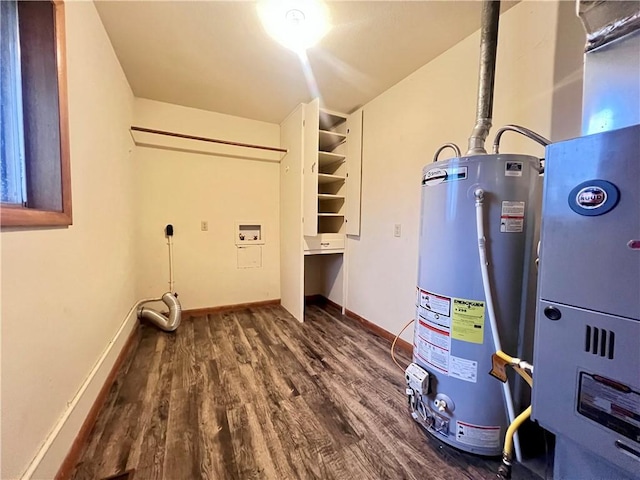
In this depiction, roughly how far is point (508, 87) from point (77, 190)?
264 cm

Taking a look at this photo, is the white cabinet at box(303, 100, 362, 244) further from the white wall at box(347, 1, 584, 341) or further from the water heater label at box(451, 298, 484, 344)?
the water heater label at box(451, 298, 484, 344)

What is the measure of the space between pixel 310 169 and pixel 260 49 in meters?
1.15

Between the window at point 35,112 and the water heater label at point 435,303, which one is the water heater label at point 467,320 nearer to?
the water heater label at point 435,303

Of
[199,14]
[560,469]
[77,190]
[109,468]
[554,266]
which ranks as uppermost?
[199,14]

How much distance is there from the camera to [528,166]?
1.19m

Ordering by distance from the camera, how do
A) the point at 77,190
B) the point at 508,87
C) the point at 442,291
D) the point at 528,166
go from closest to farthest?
the point at 528,166
the point at 442,291
the point at 77,190
the point at 508,87

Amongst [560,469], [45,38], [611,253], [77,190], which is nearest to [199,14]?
[45,38]

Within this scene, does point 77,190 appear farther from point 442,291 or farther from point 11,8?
point 442,291

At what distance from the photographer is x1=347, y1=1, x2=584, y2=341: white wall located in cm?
142

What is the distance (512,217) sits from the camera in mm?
1190

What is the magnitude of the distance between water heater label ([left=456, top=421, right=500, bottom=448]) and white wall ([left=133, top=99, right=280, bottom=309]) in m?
2.74

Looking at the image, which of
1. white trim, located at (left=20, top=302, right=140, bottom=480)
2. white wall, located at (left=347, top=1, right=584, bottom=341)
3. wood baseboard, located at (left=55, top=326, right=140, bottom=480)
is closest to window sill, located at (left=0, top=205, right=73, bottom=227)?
white trim, located at (left=20, top=302, right=140, bottom=480)

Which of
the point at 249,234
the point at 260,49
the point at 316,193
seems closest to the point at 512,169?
the point at 316,193

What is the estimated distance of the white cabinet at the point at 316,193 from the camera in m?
2.82
